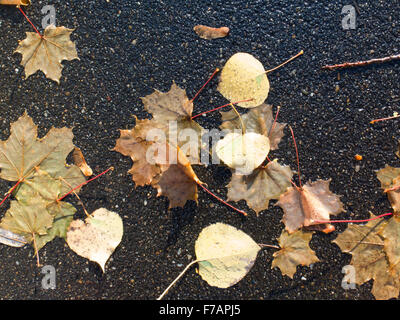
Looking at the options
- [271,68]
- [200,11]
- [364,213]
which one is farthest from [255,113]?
[364,213]

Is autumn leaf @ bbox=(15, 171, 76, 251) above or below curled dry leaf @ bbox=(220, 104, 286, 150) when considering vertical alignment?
below

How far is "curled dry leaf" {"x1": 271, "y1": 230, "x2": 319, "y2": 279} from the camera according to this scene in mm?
1604

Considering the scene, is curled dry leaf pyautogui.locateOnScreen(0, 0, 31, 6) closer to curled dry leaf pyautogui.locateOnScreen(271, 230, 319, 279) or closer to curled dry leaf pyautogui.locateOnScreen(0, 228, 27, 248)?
curled dry leaf pyautogui.locateOnScreen(0, 228, 27, 248)

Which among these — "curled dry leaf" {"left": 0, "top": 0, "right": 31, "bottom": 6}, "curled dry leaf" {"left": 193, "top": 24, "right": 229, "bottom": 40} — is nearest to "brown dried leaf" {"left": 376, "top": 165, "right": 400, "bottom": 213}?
"curled dry leaf" {"left": 193, "top": 24, "right": 229, "bottom": 40}

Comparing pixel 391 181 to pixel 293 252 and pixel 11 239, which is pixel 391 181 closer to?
pixel 293 252

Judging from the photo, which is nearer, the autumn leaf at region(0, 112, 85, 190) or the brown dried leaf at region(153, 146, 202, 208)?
the brown dried leaf at region(153, 146, 202, 208)

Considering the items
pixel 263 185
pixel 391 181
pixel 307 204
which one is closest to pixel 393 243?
pixel 391 181

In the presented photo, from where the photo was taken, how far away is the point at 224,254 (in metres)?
1.58

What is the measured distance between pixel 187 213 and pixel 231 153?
0.39 m

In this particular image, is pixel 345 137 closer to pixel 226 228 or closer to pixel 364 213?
pixel 364 213

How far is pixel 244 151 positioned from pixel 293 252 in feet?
1.89

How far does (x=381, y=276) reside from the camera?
5.21 feet

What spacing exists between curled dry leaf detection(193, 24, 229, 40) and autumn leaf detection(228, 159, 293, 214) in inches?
27.8

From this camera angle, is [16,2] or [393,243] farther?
[16,2]
